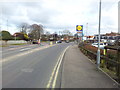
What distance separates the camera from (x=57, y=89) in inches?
187

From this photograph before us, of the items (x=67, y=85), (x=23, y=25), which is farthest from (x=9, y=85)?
(x=23, y=25)

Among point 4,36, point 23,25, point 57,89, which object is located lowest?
point 57,89

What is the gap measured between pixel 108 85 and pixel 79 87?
123 centimetres

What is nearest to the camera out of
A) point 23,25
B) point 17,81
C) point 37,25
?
point 17,81

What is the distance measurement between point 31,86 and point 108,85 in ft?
9.90

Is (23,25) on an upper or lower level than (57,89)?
upper

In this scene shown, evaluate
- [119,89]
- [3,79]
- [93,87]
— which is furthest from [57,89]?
[3,79]

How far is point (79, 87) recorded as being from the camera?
15.7 ft

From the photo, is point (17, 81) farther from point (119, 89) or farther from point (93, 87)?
point (119, 89)

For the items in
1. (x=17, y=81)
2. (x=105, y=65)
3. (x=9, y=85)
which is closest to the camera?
(x=9, y=85)

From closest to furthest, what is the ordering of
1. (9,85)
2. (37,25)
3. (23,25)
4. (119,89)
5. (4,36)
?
1. (119,89)
2. (9,85)
3. (4,36)
4. (23,25)
5. (37,25)

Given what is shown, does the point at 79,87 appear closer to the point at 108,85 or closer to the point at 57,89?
the point at 57,89

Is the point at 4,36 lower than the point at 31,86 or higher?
higher

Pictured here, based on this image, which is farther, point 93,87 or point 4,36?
point 4,36
